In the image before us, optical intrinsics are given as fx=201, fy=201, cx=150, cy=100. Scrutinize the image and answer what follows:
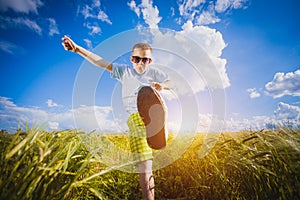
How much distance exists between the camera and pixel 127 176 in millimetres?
2508

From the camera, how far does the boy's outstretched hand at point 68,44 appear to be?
2.47 m

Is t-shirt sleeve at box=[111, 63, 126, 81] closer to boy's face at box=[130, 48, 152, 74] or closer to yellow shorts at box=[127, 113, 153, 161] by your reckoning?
boy's face at box=[130, 48, 152, 74]

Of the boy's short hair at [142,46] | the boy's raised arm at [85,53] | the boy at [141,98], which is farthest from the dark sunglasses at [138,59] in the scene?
the boy's raised arm at [85,53]

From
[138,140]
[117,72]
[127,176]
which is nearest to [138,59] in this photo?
[117,72]

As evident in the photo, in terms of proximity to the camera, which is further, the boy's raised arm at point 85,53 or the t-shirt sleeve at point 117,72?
the t-shirt sleeve at point 117,72

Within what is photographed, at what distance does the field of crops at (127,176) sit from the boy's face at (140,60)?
1.36 m

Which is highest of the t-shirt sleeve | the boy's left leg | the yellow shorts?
the t-shirt sleeve

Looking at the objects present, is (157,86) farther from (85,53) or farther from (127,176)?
(127,176)

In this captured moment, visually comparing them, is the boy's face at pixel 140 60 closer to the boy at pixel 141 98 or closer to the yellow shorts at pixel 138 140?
the boy at pixel 141 98

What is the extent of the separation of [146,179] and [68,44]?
1865 millimetres

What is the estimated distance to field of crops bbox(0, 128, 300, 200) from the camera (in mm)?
903

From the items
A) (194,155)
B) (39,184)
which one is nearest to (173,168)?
(194,155)

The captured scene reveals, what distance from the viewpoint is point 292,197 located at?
1132 millimetres

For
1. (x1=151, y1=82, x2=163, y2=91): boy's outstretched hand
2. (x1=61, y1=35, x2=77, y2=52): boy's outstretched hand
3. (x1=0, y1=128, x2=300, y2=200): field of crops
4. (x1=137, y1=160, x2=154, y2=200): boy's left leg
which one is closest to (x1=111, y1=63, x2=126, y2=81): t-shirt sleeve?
(x1=151, y1=82, x2=163, y2=91): boy's outstretched hand
